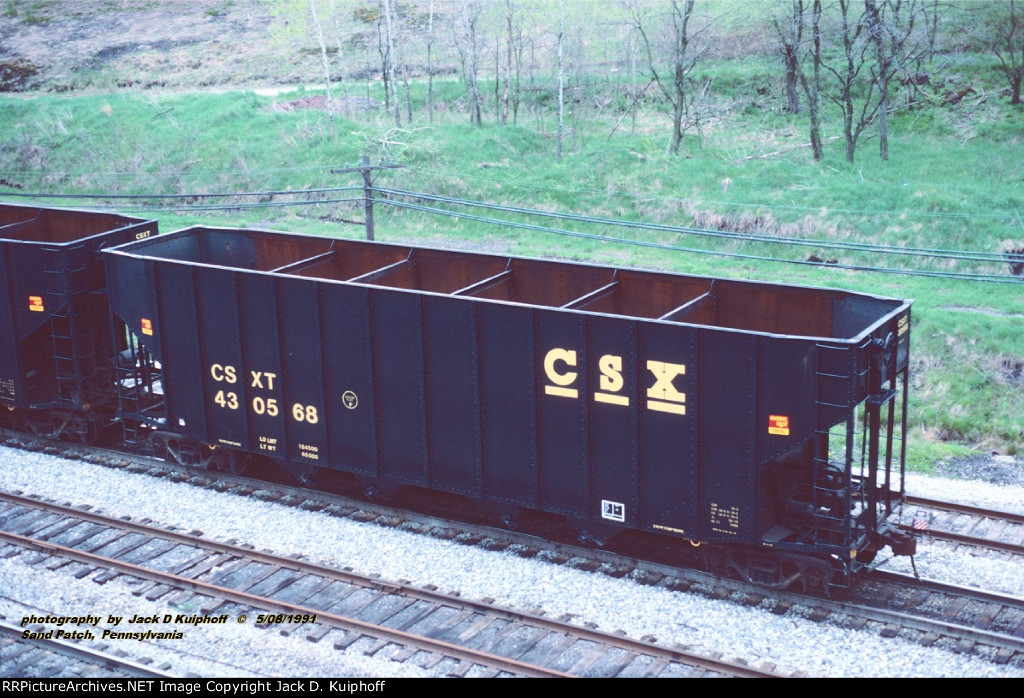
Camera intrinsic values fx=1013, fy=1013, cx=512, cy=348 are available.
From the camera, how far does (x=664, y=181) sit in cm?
3550

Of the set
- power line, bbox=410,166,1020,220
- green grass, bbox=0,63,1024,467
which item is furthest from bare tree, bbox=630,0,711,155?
power line, bbox=410,166,1020,220

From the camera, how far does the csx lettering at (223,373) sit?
16141 millimetres

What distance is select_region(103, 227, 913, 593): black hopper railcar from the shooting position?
12297 millimetres

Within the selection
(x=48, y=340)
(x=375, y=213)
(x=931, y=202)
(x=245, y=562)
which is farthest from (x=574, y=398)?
(x=375, y=213)

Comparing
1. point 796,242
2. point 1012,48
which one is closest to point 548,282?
point 796,242

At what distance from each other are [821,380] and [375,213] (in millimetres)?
27748

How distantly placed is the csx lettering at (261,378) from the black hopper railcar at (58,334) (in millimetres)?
3631

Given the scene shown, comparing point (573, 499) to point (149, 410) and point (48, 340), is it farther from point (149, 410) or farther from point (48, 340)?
point (48, 340)

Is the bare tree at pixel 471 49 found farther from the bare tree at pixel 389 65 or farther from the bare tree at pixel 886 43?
the bare tree at pixel 886 43

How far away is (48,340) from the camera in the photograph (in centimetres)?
1861

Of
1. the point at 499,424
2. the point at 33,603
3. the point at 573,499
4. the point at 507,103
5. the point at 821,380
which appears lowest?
the point at 33,603

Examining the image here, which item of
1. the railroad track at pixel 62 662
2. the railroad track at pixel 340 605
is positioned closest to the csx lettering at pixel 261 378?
the railroad track at pixel 340 605

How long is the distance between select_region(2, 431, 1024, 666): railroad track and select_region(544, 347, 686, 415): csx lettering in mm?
2457

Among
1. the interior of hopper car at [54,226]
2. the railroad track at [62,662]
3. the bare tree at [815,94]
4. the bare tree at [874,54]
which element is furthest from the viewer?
the bare tree at [815,94]
